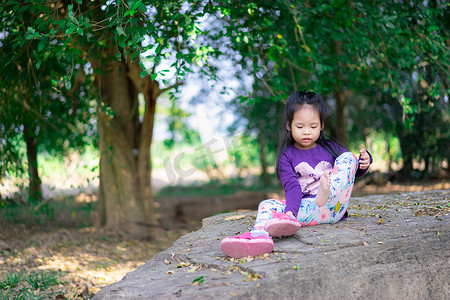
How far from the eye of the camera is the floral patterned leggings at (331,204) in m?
2.88

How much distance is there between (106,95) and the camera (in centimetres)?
610

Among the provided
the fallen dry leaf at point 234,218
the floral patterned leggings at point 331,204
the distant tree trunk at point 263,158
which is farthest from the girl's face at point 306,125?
the distant tree trunk at point 263,158

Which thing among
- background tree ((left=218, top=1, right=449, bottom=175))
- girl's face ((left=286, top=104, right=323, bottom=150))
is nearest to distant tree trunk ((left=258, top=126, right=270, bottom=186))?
background tree ((left=218, top=1, right=449, bottom=175))

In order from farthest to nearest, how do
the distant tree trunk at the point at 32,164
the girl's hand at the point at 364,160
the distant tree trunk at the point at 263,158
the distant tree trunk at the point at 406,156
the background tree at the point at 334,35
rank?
the distant tree trunk at the point at 263,158 → the distant tree trunk at the point at 406,156 → the distant tree trunk at the point at 32,164 → the background tree at the point at 334,35 → the girl's hand at the point at 364,160

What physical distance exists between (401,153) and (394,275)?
8.99 metres

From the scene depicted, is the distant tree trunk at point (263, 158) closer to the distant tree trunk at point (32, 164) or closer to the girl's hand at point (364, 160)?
the distant tree trunk at point (32, 164)

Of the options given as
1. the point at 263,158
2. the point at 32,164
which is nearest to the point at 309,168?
the point at 32,164

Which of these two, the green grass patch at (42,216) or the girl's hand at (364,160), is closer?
the girl's hand at (364,160)

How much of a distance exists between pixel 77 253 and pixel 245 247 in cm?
310

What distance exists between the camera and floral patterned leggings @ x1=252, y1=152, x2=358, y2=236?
2885mm

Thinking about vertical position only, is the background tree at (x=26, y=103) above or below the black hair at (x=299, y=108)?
above

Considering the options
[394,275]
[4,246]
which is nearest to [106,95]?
[4,246]

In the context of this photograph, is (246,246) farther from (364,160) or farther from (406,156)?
(406,156)

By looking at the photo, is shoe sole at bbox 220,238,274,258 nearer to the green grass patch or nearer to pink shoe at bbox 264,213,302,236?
pink shoe at bbox 264,213,302,236
